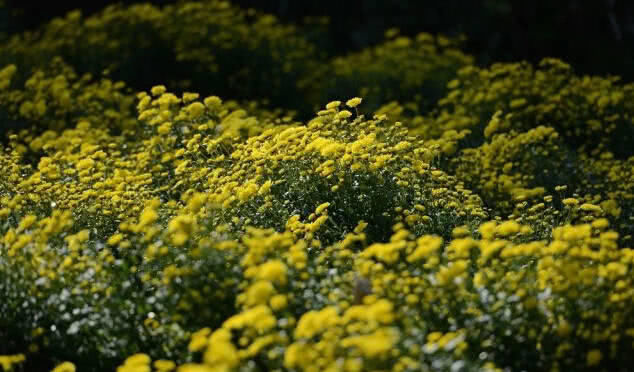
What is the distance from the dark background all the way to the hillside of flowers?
2074 mm

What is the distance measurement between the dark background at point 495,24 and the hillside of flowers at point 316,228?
6.81ft

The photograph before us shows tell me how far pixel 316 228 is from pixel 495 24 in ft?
23.1

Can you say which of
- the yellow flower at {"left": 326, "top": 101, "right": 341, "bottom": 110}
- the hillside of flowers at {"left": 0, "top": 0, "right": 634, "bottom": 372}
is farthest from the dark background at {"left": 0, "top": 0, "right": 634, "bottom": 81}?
the yellow flower at {"left": 326, "top": 101, "right": 341, "bottom": 110}

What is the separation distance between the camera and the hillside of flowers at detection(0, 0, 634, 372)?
3.38m

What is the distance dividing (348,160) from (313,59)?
5.19 metres

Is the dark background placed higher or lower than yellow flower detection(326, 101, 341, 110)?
lower

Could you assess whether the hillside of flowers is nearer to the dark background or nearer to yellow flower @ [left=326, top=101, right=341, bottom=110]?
yellow flower @ [left=326, top=101, right=341, bottom=110]

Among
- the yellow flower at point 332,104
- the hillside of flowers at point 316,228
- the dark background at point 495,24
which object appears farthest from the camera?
the dark background at point 495,24

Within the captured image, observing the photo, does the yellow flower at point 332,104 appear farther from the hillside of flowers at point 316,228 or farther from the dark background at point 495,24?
the dark background at point 495,24

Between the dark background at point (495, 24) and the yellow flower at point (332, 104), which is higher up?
the yellow flower at point (332, 104)

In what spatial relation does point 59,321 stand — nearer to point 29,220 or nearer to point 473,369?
point 29,220

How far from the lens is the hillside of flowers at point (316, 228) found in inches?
133

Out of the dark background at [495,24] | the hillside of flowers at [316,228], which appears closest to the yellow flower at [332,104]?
the hillside of flowers at [316,228]

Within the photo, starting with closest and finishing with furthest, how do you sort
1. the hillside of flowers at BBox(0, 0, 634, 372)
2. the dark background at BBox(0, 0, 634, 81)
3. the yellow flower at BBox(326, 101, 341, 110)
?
the hillside of flowers at BBox(0, 0, 634, 372), the yellow flower at BBox(326, 101, 341, 110), the dark background at BBox(0, 0, 634, 81)
